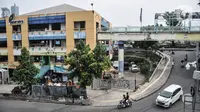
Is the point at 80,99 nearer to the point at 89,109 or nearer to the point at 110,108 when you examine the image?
the point at 89,109

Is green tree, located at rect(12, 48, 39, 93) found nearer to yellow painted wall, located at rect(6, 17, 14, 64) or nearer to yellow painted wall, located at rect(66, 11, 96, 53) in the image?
yellow painted wall, located at rect(66, 11, 96, 53)

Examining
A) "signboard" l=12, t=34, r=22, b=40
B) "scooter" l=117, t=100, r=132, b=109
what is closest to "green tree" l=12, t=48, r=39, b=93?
"signboard" l=12, t=34, r=22, b=40

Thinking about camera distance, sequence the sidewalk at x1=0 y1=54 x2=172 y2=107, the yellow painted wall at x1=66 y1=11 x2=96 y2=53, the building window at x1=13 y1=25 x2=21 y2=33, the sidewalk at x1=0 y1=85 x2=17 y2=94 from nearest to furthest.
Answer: the sidewalk at x1=0 y1=54 x2=172 y2=107
the sidewalk at x1=0 y1=85 x2=17 y2=94
the yellow painted wall at x1=66 y1=11 x2=96 y2=53
the building window at x1=13 y1=25 x2=21 y2=33

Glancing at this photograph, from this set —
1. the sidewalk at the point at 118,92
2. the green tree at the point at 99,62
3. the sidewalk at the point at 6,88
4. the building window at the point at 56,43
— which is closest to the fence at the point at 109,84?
the sidewalk at the point at 118,92

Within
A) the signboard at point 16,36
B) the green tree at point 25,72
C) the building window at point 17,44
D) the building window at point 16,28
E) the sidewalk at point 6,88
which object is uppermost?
the building window at point 16,28

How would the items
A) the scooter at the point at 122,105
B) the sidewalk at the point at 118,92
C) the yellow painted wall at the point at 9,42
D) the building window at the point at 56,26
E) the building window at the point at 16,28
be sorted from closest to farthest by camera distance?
the scooter at the point at 122,105 → the sidewalk at the point at 118,92 → the building window at the point at 56,26 → the building window at the point at 16,28 → the yellow painted wall at the point at 9,42

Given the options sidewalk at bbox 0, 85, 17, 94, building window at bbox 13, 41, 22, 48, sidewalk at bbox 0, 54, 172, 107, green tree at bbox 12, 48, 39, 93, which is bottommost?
sidewalk at bbox 0, 85, 17, 94

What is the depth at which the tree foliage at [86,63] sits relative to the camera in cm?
1909

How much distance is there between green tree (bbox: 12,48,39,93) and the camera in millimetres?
20850

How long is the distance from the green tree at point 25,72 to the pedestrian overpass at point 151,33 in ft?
35.3

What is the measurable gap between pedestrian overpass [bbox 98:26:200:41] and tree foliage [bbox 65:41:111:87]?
795 cm

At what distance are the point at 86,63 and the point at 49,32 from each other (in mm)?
11318

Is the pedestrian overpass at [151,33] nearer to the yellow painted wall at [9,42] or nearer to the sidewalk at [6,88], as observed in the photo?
the sidewalk at [6,88]

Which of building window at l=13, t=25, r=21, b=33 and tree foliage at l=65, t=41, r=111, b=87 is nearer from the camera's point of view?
tree foliage at l=65, t=41, r=111, b=87
